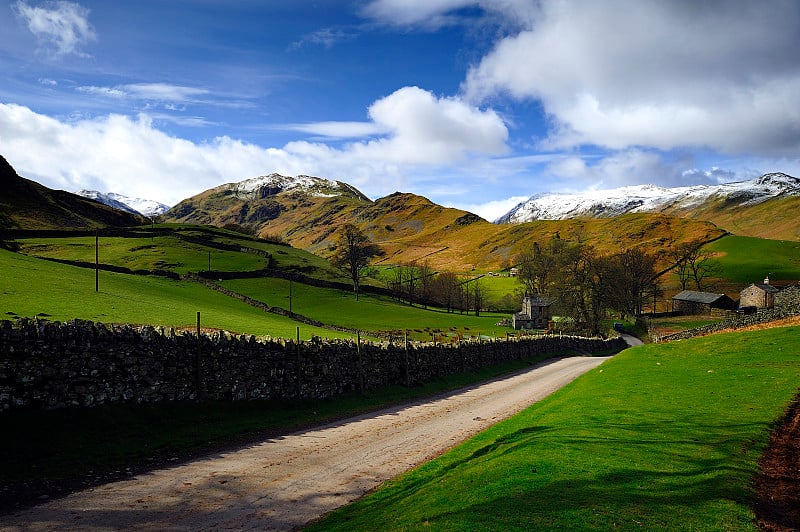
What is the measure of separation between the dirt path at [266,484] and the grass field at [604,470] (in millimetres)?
1341

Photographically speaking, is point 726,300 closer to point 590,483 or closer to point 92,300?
point 92,300

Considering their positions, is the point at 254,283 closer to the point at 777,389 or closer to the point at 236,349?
the point at 236,349

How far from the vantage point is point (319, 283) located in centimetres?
11262

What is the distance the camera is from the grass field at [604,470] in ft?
29.2

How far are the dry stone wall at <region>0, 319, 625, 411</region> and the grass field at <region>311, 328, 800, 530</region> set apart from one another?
10069 millimetres

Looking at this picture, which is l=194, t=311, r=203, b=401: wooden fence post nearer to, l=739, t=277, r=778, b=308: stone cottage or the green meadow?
l=739, t=277, r=778, b=308: stone cottage

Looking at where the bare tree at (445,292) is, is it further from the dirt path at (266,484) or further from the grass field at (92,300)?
the dirt path at (266,484)

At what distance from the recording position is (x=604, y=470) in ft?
38.2

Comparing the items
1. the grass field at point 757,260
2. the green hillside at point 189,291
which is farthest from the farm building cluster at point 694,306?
the grass field at point 757,260

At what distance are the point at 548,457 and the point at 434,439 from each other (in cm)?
779

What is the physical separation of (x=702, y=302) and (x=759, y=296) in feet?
46.4

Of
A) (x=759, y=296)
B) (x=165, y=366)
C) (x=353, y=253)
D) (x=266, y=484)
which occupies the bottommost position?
(x=266, y=484)

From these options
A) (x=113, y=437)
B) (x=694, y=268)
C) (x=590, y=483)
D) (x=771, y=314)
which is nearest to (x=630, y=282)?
(x=694, y=268)

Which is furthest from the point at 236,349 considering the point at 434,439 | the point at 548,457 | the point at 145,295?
the point at 145,295
